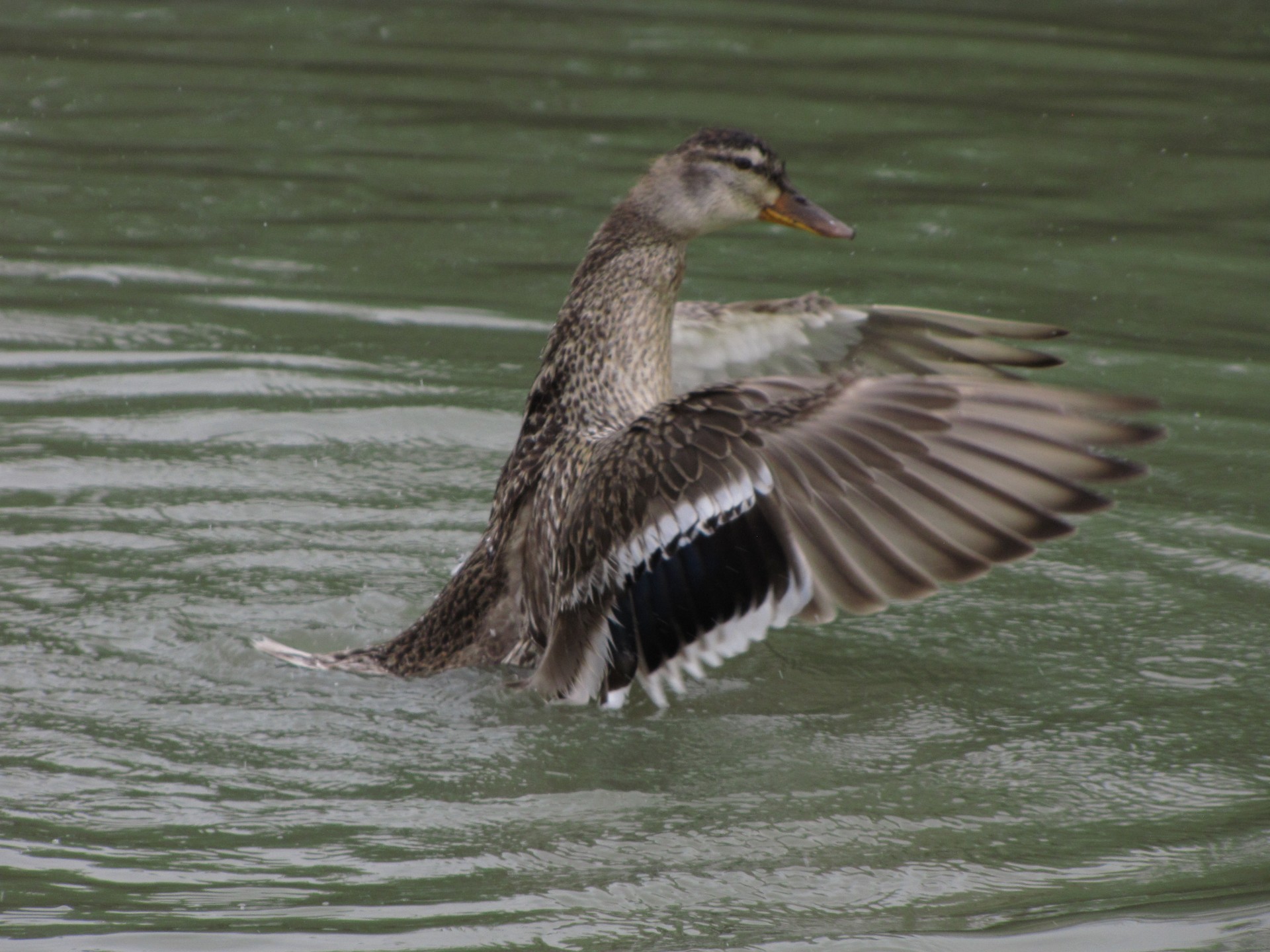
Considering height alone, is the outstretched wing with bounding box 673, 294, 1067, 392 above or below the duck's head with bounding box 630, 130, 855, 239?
below

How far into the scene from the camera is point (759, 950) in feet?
12.5

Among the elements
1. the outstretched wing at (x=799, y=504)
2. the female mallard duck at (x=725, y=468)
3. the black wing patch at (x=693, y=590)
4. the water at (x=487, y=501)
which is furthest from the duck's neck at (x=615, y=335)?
the water at (x=487, y=501)

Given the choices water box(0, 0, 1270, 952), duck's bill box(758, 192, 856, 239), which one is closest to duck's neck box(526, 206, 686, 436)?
duck's bill box(758, 192, 856, 239)

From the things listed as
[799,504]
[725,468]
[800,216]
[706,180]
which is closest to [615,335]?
[706,180]

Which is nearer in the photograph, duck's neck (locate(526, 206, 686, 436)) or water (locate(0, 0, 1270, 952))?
water (locate(0, 0, 1270, 952))

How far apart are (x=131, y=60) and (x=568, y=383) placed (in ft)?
24.1

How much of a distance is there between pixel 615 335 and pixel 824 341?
0.84 m

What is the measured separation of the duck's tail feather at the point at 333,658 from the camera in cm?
527

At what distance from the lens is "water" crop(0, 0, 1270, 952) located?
13.5 feet

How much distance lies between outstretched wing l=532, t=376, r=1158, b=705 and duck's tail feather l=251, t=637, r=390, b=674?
660mm

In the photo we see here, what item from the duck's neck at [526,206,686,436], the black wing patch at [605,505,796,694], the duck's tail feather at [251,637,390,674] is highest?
the duck's neck at [526,206,686,436]

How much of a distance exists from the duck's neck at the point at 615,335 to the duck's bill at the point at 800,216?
0.36 m

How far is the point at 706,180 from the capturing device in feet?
18.5

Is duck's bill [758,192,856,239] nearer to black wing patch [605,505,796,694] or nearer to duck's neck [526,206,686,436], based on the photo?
duck's neck [526,206,686,436]
